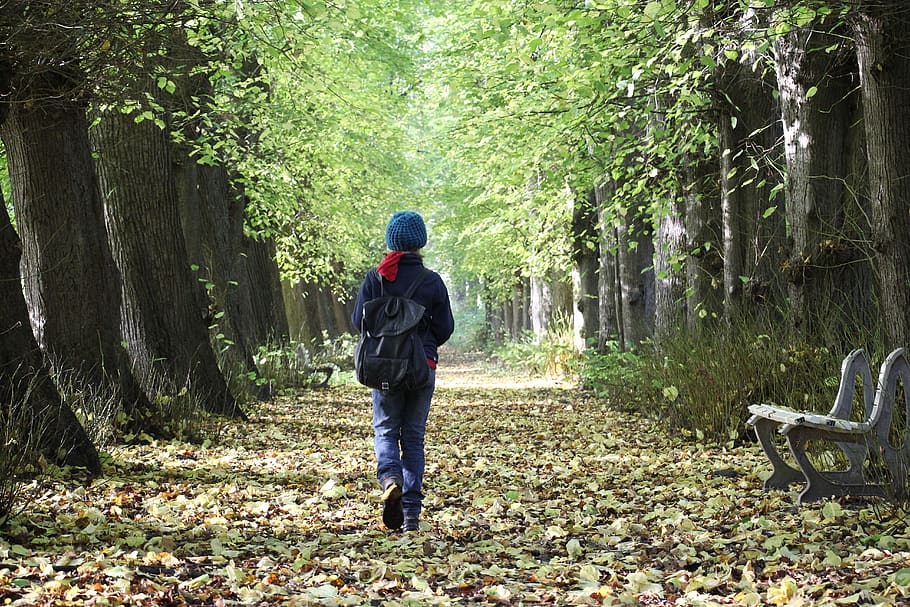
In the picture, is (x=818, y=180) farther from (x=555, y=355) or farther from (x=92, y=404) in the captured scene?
(x=555, y=355)

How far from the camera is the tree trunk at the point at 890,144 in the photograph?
6.38m

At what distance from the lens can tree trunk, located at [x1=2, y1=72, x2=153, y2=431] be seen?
7570 millimetres

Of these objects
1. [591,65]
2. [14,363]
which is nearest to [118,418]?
[14,363]

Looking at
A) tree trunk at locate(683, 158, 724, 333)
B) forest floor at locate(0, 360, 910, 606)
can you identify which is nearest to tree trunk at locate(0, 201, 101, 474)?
forest floor at locate(0, 360, 910, 606)

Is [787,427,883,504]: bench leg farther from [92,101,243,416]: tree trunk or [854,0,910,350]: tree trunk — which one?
[92,101,243,416]: tree trunk

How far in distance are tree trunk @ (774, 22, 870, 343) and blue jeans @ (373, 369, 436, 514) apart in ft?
13.9

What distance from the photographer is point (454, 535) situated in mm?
5805

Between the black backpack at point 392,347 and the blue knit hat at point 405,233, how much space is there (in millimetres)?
388

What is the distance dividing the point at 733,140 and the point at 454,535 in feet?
20.8

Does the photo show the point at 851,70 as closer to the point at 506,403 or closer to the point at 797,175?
the point at 797,175

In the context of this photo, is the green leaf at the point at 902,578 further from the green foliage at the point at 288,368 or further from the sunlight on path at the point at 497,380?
the sunlight on path at the point at 497,380

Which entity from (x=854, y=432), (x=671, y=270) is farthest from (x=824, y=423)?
(x=671, y=270)

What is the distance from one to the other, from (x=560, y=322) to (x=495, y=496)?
1514 cm

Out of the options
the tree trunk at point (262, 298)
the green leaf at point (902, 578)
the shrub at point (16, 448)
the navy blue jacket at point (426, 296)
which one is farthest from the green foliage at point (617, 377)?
the shrub at point (16, 448)
